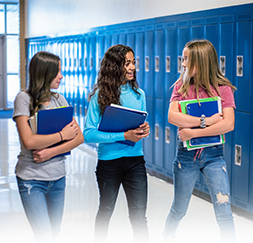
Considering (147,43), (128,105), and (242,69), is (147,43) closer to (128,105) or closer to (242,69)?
(242,69)

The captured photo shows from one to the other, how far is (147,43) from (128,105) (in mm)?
2876

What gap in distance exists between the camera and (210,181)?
2264mm

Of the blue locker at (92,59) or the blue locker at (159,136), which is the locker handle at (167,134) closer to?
the blue locker at (159,136)

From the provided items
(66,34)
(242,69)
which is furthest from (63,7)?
(242,69)

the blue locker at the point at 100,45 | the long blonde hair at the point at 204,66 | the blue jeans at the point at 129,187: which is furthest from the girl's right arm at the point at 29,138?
the blue locker at the point at 100,45

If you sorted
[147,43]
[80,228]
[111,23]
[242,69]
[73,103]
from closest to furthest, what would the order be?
1. [80,228]
2. [242,69]
3. [147,43]
4. [111,23]
5. [73,103]

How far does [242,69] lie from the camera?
346 cm

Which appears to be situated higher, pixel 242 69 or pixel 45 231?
pixel 242 69

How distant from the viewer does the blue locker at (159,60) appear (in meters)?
4.71

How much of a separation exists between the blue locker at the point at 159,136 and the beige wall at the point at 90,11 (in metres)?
1.14

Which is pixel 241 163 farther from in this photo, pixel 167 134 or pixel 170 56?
pixel 170 56

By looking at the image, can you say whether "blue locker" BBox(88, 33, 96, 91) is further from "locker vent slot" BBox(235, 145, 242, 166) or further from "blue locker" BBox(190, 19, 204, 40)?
"locker vent slot" BBox(235, 145, 242, 166)

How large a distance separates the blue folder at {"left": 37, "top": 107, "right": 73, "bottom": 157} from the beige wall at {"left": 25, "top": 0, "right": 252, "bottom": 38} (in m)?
2.17

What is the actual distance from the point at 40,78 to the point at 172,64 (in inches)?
109
